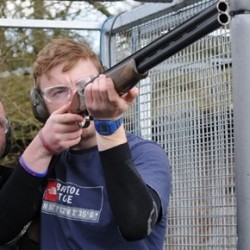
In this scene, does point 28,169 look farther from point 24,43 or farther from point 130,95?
point 24,43

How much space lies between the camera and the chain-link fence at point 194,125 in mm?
2314

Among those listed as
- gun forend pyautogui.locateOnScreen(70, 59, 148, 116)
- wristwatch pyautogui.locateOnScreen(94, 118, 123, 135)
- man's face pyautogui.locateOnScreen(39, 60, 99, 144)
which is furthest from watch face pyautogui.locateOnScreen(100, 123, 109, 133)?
man's face pyautogui.locateOnScreen(39, 60, 99, 144)

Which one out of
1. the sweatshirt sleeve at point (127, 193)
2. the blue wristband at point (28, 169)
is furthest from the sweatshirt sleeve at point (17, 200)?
the sweatshirt sleeve at point (127, 193)

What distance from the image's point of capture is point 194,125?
249 centimetres

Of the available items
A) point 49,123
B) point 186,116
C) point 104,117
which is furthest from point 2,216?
point 186,116

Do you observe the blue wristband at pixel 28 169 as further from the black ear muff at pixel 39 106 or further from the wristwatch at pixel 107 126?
the wristwatch at pixel 107 126

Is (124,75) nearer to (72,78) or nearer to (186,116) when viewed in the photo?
(72,78)

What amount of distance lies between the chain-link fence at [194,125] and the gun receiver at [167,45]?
0.81 metres

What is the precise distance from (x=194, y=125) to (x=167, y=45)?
3.54 ft

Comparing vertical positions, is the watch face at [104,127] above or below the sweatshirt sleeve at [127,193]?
above

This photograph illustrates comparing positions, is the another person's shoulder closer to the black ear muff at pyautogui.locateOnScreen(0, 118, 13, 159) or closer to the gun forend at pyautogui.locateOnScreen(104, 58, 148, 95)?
the black ear muff at pyautogui.locateOnScreen(0, 118, 13, 159)

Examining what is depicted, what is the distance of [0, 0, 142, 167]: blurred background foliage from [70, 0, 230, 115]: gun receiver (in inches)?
241

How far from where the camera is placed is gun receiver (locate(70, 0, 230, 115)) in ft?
4.56

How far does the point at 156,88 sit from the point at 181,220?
0.53 meters
